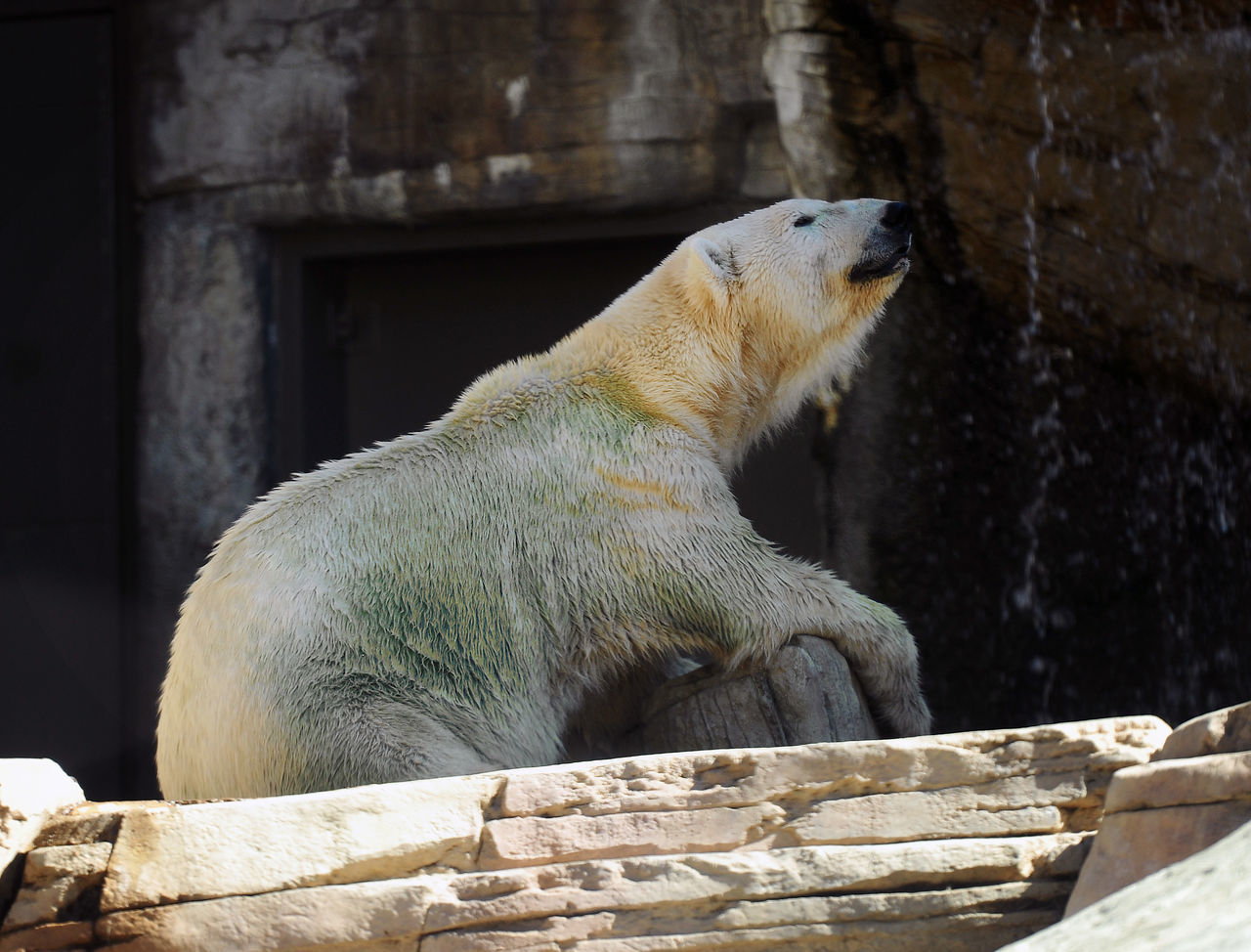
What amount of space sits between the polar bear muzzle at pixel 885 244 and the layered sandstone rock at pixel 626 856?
4.36 ft

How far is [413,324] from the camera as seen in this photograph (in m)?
5.56

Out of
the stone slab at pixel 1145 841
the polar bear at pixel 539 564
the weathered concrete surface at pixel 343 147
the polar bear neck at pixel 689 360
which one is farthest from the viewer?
the weathered concrete surface at pixel 343 147

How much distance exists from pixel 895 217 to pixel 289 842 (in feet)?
6.18

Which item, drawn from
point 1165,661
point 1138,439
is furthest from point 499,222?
point 1165,661

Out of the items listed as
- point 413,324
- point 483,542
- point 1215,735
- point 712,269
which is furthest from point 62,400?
point 1215,735

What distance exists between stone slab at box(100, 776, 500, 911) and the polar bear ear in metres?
1.39

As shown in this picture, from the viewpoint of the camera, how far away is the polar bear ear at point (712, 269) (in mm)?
3150

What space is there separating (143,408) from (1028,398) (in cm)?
315

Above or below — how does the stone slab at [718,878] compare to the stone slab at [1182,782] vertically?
below

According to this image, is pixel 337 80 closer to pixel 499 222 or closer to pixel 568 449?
pixel 499 222

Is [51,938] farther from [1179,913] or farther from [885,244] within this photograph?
[885,244]

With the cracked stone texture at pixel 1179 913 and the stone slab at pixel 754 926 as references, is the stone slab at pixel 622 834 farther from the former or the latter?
the cracked stone texture at pixel 1179 913

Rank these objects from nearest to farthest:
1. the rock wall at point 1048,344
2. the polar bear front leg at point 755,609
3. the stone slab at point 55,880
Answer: the stone slab at point 55,880 → the polar bear front leg at point 755,609 → the rock wall at point 1048,344

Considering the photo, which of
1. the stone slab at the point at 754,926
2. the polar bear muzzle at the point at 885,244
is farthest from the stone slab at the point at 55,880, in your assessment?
the polar bear muzzle at the point at 885,244
